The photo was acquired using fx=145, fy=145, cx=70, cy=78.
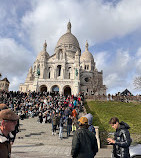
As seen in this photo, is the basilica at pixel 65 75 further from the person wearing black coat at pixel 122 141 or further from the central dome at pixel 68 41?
the person wearing black coat at pixel 122 141

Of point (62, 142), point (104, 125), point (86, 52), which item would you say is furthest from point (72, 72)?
point (62, 142)

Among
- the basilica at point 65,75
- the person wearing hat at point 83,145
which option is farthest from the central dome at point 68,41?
the person wearing hat at point 83,145

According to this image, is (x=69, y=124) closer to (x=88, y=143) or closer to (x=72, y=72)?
(x=88, y=143)

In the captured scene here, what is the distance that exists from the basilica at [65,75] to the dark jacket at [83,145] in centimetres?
3621

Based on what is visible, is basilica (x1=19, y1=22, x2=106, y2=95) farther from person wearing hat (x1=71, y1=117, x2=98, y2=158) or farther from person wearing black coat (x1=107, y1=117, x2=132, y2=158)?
person wearing hat (x1=71, y1=117, x2=98, y2=158)

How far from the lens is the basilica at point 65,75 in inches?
1630

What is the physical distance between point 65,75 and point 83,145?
46119 mm

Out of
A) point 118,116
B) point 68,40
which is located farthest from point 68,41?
point 118,116

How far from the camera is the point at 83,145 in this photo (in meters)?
3.06

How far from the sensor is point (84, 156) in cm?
302

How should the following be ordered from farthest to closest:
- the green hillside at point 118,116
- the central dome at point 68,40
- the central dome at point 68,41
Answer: the central dome at point 68,40, the central dome at point 68,41, the green hillside at point 118,116

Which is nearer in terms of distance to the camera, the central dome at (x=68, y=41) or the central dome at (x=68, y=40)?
the central dome at (x=68, y=41)

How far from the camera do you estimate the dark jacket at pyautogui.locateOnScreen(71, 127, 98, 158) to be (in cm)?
303

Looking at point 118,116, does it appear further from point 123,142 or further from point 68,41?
point 68,41
